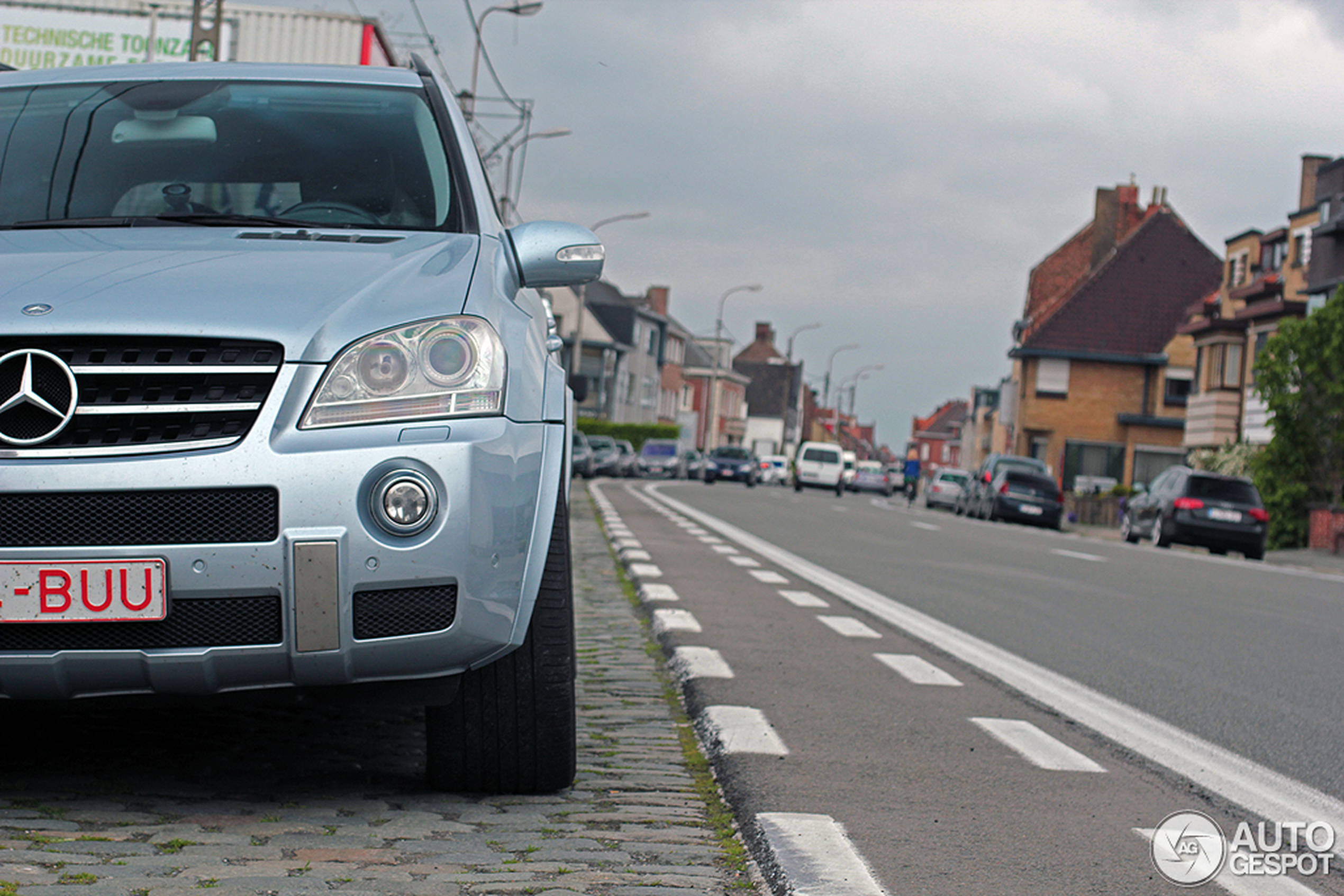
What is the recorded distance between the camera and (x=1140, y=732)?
5.86 m

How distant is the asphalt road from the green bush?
68485 mm

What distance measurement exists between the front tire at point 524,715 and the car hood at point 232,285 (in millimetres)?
690

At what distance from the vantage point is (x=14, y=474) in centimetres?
330

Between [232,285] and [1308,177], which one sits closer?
[232,285]

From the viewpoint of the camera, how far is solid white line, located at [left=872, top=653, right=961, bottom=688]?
6828 mm

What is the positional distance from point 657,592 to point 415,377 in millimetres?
6506

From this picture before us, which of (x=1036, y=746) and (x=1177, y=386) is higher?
(x=1177, y=386)

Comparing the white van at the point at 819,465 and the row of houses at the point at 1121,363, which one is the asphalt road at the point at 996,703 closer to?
the white van at the point at 819,465

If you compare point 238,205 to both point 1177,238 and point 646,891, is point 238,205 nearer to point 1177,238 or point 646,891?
point 646,891

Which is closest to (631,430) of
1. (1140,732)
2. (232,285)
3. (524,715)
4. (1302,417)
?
(1302,417)

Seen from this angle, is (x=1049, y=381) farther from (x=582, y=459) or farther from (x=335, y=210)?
(x=335, y=210)

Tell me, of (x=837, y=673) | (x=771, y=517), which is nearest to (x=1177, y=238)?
(x=771, y=517)

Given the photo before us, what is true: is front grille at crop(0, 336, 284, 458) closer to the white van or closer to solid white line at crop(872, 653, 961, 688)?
solid white line at crop(872, 653, 961, 688)

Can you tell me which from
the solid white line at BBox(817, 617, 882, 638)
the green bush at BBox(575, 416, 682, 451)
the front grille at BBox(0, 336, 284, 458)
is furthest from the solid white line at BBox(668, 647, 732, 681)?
the green bush at BBox(575, 416, 682, 451)
